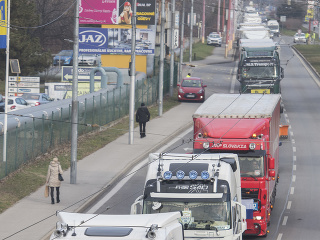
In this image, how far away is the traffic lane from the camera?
23.4m

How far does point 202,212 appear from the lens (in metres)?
16.6

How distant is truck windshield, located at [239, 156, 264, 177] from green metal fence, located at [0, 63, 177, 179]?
344 inches

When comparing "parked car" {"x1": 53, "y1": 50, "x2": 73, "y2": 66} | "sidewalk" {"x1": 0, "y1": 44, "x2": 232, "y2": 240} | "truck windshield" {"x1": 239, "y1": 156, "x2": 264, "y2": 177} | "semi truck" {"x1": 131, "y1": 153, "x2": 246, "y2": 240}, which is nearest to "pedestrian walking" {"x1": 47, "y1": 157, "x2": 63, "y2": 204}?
"sidewalk" {"x1": 0, "y1": 44, "x2": 232, "y2": 240}

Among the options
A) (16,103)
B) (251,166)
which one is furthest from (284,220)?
(16,103)

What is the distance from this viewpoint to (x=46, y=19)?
75875 mm

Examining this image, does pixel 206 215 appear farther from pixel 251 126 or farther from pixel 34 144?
pixel 34 144

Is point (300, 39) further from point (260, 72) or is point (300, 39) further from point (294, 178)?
point (294, 178)

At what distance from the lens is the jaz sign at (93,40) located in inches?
2248

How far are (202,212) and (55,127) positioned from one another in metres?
17.9

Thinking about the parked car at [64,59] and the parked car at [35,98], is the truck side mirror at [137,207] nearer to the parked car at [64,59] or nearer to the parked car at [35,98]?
the parked car at [35,98]

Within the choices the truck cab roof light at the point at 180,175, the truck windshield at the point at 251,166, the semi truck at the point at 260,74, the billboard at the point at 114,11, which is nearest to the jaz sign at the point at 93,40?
the billboard at the point at 114,11

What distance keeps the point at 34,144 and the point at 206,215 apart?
1546 cm

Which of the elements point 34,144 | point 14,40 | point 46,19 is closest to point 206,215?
point 34,144

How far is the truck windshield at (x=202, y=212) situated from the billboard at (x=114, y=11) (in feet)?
137
